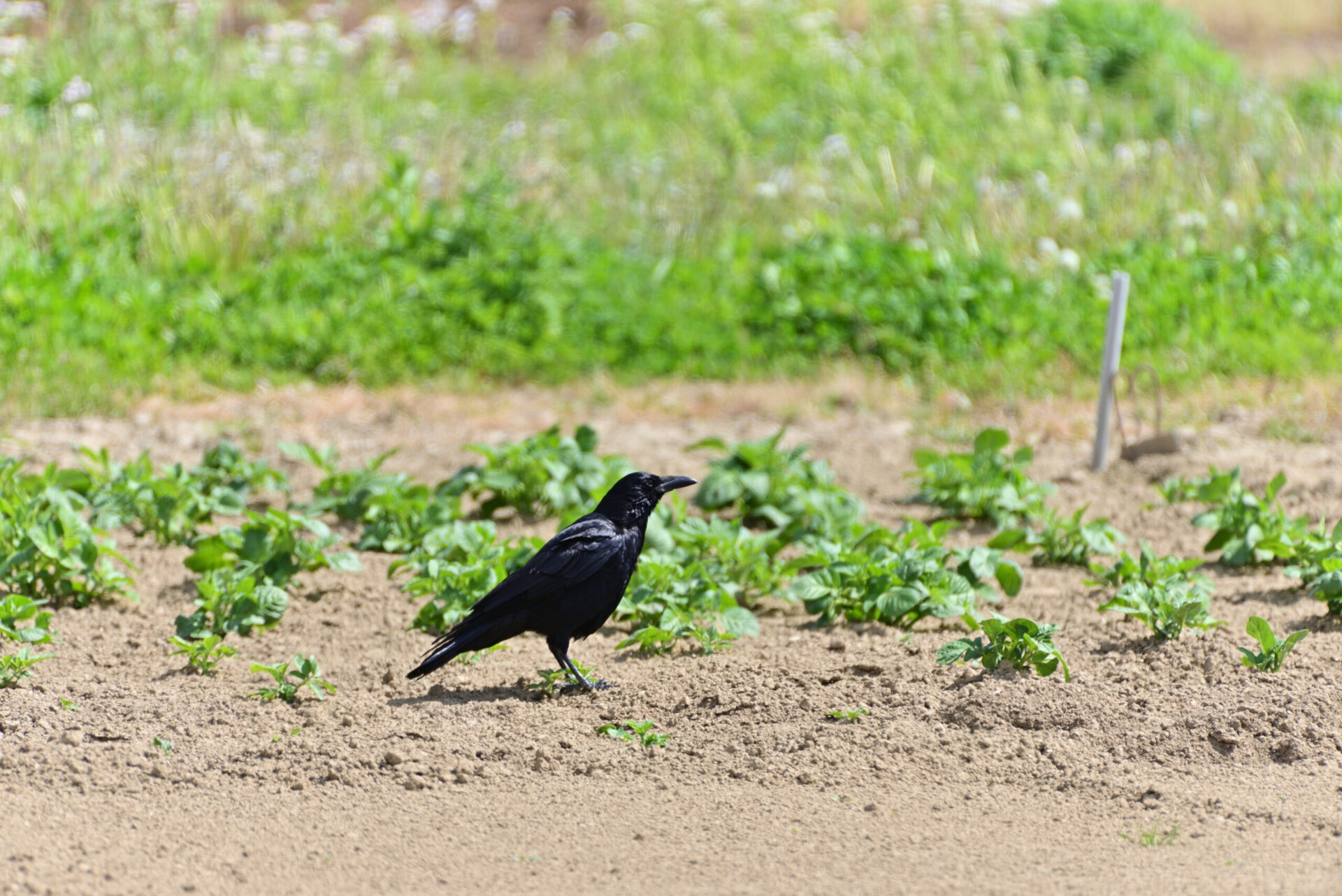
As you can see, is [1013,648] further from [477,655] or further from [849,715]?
[477,655]

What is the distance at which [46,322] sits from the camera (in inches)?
313

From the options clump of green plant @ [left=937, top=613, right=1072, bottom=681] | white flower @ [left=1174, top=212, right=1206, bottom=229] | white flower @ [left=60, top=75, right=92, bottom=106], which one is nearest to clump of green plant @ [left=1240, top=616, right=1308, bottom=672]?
clump of green plant @ [left=937, top=613, right=1072, bottom=681]

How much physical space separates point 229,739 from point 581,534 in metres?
1.18

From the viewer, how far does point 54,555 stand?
4707mm

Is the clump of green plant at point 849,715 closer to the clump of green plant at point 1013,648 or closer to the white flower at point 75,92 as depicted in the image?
the clump of green plant at point 1013,648

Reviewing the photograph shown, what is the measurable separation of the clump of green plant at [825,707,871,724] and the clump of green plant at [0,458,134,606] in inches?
97.0

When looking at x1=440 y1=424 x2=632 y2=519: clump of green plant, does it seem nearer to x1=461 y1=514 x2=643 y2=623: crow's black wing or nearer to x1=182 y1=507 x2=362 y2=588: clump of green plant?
x1=182 y1=507 x2=362 y2=588: clump of green plant

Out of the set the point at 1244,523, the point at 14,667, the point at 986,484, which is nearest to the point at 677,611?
the point at 986,484

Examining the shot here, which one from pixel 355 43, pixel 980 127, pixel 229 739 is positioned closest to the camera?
pixel 229 739

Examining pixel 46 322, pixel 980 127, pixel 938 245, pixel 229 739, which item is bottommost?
pixel 229 739

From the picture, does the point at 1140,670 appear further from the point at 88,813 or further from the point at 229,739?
the point at 88,813

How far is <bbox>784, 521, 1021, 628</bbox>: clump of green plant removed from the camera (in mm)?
4617

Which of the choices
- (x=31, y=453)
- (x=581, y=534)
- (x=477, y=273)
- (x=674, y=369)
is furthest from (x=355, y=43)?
(x=581, y=534)

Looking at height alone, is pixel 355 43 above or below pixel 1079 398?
above
